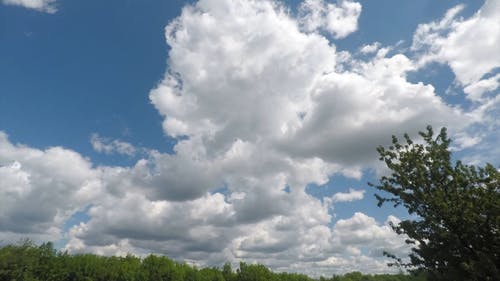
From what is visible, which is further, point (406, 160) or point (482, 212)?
point (406, 160)

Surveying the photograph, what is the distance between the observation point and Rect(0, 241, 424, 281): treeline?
1419 inches

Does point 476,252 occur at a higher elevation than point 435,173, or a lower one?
lower

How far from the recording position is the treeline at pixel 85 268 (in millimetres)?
36031

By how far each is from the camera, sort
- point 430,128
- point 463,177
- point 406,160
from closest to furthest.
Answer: point 463,177 < point 406,160 < point 430,128

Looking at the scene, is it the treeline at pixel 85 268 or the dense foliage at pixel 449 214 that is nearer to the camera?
the dense foliage at pixel 449 214

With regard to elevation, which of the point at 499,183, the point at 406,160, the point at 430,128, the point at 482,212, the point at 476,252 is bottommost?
the point at 476,252

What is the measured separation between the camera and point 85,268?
41.0 meters

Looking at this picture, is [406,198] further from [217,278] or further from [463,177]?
[217,278]

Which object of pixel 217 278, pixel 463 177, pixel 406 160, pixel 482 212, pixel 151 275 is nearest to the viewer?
pixel 482 212

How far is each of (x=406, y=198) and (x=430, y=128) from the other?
13.6 ft

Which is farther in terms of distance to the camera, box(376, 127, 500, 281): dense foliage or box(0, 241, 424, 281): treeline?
box(0, 241, 424, 281): treeline

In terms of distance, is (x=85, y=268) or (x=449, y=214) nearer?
(x=449, y=214)

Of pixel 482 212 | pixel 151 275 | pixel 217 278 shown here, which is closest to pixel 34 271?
pixel 151 275

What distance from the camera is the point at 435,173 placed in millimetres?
15727
